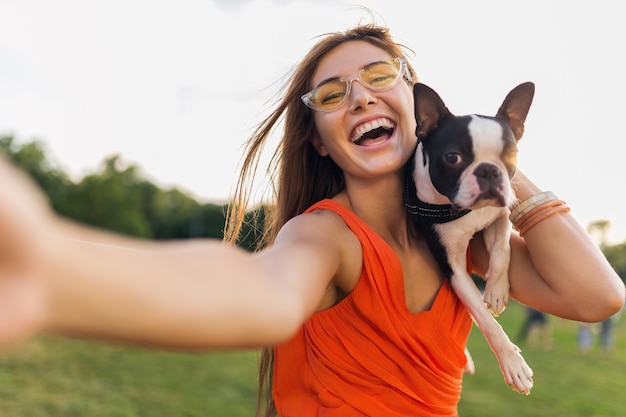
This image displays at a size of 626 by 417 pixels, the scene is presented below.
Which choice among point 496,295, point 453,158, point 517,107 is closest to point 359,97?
point 453,158

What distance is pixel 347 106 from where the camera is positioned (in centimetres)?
237

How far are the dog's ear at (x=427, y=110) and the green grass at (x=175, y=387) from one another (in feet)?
15.7

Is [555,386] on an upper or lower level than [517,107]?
lower

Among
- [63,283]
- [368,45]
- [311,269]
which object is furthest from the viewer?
[368,45]

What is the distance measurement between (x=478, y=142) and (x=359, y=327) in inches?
28.7

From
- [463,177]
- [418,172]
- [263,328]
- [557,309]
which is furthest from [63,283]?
[557,309]

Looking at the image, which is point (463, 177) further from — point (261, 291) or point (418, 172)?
point (261, 291)

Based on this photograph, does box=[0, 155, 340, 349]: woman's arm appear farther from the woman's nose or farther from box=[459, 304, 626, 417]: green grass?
box=[459, 304, 626, 417]: green grass

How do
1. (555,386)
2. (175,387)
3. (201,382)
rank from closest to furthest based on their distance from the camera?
(175,387)
(201,382)
(555,386)

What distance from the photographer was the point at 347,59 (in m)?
2.47

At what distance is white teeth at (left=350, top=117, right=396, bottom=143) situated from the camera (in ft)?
7.66

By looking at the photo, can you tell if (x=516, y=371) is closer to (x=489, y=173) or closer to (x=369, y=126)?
(x=489, y=173)

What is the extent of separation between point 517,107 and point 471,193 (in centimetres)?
38

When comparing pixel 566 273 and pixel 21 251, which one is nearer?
pixel 21 251
